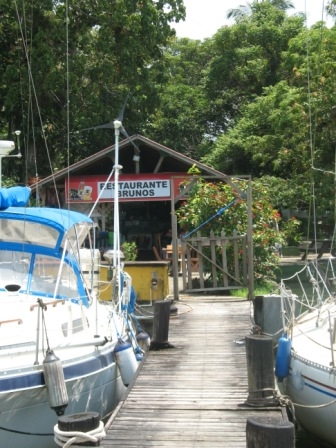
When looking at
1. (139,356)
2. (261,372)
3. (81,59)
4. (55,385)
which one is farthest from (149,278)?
(81,59)

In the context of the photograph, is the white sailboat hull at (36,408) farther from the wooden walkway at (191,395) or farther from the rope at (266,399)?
the rope at (266,399)

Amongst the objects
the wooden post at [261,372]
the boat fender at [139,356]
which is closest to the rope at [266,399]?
the wooden post at [261,372]

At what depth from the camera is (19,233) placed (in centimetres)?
1119

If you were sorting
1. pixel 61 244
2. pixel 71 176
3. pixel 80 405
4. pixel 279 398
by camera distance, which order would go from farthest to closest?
pixel 71 176 < pixel 61 244 < pixel 80 405 < pixel 279 398

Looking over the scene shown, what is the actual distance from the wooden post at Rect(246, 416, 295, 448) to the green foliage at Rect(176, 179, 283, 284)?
34.9 ft

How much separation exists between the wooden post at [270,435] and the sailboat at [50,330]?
2702mm

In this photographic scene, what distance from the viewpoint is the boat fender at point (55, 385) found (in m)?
8.32

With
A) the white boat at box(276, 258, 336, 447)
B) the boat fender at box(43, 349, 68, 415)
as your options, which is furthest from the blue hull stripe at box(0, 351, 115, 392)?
the white boat at box(276, 258, 336, 447)

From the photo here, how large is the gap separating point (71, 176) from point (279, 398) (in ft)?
54.2

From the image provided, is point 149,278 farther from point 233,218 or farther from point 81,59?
point 81,59

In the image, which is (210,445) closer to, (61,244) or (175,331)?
(61,244)

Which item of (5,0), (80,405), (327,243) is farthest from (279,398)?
(5,0)

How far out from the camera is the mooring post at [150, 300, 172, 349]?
11547 mm

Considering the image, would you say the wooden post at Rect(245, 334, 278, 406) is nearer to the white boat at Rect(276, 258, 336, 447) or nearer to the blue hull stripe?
the white boat at Rect(276, 258, 336, 447)
